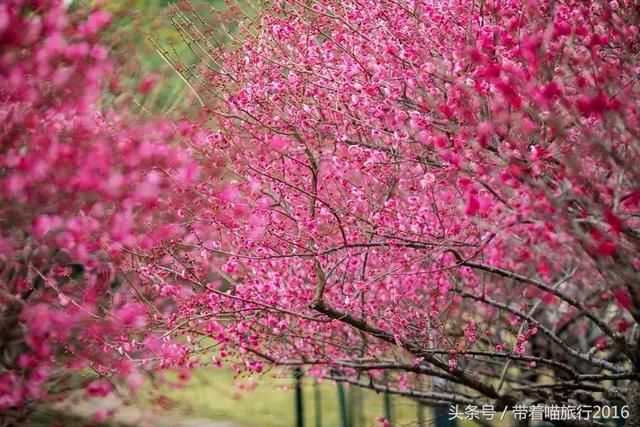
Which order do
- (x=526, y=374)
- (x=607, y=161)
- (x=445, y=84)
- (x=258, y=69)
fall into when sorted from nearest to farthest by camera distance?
1. (x=607, y=161)
2. (x=445, y=84)
3. (x=258, y=69)
4. (x=526, y=374)

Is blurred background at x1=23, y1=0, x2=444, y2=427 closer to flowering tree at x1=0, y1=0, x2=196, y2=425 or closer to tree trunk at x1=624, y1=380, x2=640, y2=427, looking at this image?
flowering tree at x1=0, y1=0, x2=196, y2=425

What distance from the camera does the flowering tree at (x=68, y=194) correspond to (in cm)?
539

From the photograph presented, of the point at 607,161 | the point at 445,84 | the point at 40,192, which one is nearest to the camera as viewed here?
the point at 607,161

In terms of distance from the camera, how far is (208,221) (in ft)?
21.2

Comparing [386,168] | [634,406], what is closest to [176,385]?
[386,168]

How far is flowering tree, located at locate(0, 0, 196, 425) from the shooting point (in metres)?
5.39

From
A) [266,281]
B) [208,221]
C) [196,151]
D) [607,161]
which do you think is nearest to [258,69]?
[196,151]

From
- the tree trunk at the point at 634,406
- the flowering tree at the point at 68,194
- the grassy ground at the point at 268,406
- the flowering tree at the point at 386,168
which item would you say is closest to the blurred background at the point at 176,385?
the grassy ground at the point at 268,406

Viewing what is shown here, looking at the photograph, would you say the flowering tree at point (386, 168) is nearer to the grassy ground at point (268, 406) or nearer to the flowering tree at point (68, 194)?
the flowering tree at point (68, 194)

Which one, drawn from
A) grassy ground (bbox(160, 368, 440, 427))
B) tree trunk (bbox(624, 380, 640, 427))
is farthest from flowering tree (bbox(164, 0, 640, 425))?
grassy ground (bbox(160, 368, 440, 427))

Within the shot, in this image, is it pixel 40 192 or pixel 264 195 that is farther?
pixel 264 195

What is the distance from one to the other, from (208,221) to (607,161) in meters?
3.15

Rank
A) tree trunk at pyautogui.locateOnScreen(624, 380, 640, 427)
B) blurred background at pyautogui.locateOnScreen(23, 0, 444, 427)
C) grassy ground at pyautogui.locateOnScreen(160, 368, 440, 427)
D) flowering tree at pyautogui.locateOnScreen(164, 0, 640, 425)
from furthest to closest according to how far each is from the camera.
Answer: grassy ground at pyautogui.locateOnScreen(160, 368, 440, 427) → blurred background at pyautogui.locateOnScreen(23, 0, 444, 427) → tree trunk at pyautogui.locateOnScreen(624, 380, 640, 427) → flowering tree at pyautogui.locateOnScreen(164, 0, 640, 425)

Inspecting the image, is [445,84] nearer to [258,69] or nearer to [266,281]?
[258,69]
